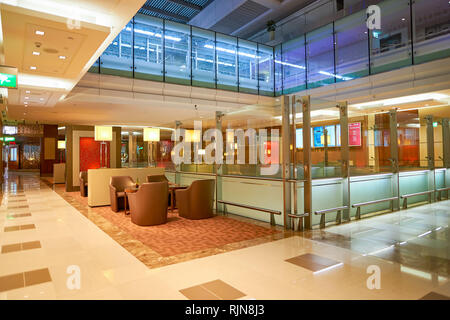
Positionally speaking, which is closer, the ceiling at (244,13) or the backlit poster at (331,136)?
the backlit poster at (331,136)

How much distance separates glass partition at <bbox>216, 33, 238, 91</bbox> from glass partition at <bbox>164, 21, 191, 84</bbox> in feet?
4.99

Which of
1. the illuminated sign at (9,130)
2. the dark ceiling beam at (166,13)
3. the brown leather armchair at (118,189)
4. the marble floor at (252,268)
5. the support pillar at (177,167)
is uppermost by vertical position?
the dark ceiling beam at (166,13)

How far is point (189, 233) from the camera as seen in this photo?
5148 mm

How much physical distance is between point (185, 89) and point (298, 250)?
350 inches

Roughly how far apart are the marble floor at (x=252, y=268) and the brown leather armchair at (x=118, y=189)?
1861 mm

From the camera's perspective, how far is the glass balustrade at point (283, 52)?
1012cm

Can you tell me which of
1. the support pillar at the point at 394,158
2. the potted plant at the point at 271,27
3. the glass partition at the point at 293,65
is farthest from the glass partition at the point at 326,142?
the potted plant at the point at 271,27

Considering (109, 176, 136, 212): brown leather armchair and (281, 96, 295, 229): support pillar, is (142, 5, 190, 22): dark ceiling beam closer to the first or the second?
(109, 176, 136, 212): brown leather armchair

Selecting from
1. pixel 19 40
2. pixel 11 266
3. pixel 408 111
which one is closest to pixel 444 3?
pixel 408 111

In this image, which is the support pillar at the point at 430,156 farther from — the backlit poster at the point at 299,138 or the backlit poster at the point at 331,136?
the backlit poster at the point at 299,138

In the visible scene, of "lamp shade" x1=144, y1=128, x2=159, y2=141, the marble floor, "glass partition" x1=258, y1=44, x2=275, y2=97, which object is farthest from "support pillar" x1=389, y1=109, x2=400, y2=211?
"glass partition" x1=258, y1=44, x2=275, y2=97

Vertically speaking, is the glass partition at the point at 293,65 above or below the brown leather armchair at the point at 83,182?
above

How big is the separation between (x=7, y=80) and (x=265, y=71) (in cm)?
1132

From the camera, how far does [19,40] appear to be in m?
4.52
